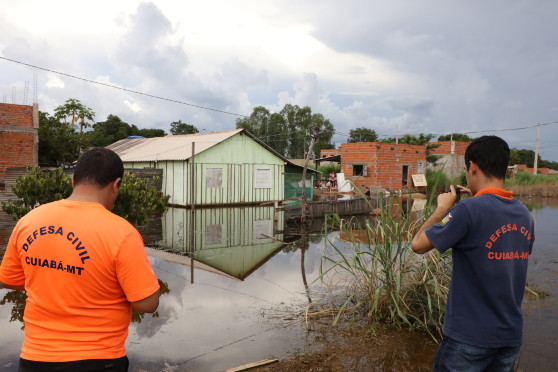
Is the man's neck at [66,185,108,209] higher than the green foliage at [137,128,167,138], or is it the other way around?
the green foliage at [137,128,167,138]

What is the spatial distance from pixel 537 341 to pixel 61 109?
36.0 m

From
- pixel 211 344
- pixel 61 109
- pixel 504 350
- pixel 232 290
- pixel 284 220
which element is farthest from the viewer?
pixel 61 109

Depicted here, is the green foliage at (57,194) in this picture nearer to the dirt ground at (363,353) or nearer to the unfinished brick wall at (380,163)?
the dirt ground at (363,353)

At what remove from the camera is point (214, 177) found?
67.7 ft

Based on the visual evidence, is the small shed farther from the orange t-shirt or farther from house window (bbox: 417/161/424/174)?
the orange t-shirt

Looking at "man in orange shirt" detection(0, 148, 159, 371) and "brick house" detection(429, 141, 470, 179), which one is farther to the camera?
"brick house" detection(429, 141, 470, 179)

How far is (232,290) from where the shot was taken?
712cm

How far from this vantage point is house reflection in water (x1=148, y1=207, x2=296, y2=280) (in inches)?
357

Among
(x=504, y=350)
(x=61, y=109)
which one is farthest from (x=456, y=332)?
(x=61, y=109)

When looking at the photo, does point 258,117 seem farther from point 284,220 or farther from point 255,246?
point 255,246

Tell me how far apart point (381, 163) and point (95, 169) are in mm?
29262

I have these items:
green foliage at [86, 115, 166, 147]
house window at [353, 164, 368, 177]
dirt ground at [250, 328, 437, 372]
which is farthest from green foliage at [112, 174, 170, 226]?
green foliage at [86, 115, 166, 147]

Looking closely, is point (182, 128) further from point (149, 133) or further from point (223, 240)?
point (223, 240)

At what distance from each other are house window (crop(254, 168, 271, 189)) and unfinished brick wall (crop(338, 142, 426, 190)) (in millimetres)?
9027
